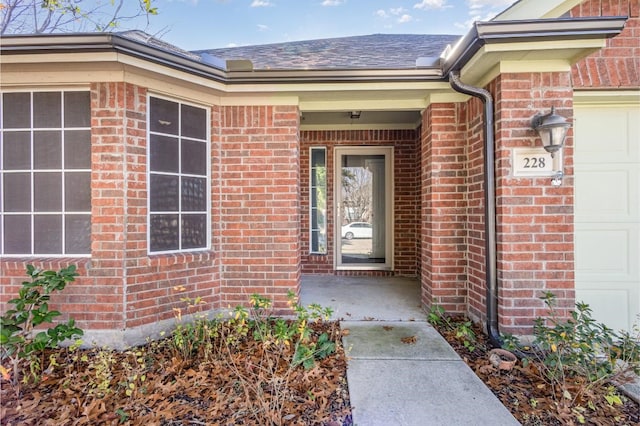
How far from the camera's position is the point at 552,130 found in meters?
2.76

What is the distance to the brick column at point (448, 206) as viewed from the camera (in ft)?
12.1

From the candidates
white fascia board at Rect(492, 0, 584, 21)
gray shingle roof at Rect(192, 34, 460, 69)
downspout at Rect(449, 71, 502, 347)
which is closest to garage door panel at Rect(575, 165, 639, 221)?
downspout at Rect(449, 71, 502, 347)

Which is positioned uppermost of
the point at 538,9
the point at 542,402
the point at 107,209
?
the point at 538,9

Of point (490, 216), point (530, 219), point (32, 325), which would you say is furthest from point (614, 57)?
point (32, 325)

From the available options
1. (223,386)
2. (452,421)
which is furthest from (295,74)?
(452,421)

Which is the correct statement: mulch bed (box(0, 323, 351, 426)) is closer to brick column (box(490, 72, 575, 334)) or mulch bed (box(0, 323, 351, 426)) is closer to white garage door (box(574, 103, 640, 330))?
brick column (box(490, 72, 575, 334))

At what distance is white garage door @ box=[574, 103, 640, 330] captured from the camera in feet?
10.7

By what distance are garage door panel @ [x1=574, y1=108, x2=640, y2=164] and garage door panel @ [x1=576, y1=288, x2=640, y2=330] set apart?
139cm

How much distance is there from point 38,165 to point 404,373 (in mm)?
3961

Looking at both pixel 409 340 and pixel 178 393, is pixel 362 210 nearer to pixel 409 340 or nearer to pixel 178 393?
pixel 409 340

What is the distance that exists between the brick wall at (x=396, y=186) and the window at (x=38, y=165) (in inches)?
140

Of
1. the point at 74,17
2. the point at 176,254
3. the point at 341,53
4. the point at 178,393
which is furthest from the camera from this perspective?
the point at 74,17

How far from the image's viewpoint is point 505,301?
3.00 metres

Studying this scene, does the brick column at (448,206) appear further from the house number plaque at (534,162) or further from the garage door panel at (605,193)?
the garage door panel at (605,193)
